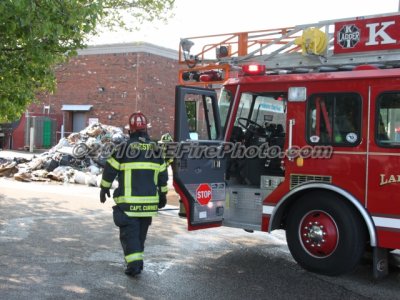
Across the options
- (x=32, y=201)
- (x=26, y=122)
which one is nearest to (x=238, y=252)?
(x=32, y=201)

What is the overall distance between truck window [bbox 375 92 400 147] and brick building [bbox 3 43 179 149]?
21270 millimetres

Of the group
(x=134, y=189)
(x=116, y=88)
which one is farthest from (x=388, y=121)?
(x=116, y=88)

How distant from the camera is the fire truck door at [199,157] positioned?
6035 millimetres

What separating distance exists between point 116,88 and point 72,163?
11.2 meters

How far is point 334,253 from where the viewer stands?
5.57 meters

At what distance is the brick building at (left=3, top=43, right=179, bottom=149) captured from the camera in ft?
85.3

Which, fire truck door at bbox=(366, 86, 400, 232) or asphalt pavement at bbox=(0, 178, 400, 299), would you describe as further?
fire truck door at bbox=(366, 86, 400, 232)

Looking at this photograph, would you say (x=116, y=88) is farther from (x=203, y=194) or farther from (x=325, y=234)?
(x=325, y=234)

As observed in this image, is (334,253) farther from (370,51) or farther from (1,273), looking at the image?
(1,273)

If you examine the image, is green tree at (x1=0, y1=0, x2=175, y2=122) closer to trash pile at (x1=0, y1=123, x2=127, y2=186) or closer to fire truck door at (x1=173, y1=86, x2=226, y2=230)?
fire truck door at (x1=173, y1=86, x2=226, y2=230)

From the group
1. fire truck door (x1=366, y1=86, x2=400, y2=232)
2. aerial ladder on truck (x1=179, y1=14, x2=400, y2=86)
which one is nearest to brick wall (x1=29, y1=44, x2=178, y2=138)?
aerial ladder on truck (x1=179, y1=14, x2=400, y2=86)

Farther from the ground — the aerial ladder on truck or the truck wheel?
the aerial ladder on truck

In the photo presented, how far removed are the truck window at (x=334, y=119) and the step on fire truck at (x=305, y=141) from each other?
0.01 meters

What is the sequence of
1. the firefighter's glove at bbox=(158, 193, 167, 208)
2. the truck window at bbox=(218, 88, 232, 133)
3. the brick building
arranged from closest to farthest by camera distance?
the firefighter's glove at bbox=(158, 193, 167, 208) → the truck window at bbox=(218, 88, 232, 133) → the brick building
